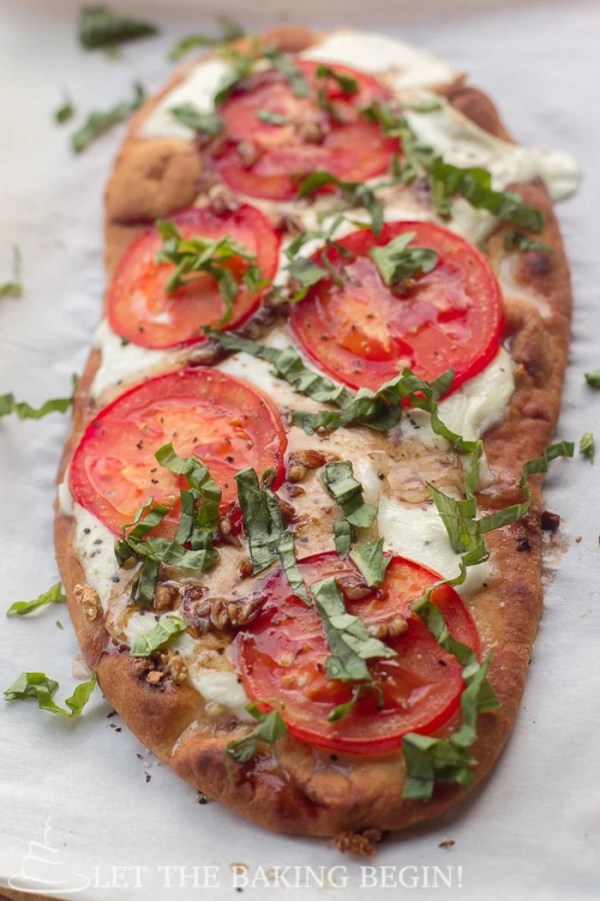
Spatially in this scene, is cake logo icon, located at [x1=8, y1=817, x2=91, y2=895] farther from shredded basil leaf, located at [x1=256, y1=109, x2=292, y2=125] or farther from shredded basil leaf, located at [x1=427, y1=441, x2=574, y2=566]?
shredded basil leaf, located at [x1=256, y1=109, x2=292, y2=125]

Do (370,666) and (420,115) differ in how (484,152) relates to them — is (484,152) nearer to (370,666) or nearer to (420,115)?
(420,115)

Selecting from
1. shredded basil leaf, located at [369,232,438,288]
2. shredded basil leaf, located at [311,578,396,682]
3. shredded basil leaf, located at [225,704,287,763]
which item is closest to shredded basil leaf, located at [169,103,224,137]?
shredded basil leaf, located at [369,232,438,288]

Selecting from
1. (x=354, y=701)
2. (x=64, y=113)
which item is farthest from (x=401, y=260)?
(x=64, y=113)

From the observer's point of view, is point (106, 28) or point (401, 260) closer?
point (401, 260)

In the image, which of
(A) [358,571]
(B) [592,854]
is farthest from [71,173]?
(B) [592,854]

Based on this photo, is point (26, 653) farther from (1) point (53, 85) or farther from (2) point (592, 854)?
(1) point (53, 85)

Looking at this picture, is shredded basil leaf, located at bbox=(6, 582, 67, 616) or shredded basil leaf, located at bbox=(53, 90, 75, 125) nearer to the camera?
shredded basil leaf, located at bbox=(6, 582, 67, 616)
